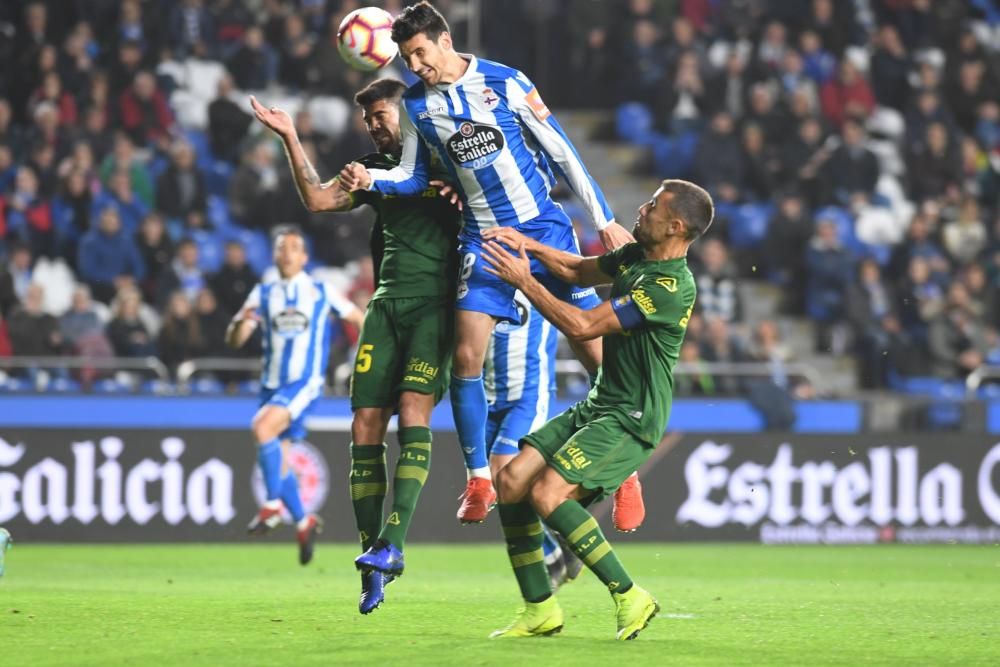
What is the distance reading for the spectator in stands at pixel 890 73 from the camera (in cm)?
2112

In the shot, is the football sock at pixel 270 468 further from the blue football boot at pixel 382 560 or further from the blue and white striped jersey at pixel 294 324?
the blue football boot at pixel 382 560

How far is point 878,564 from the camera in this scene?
43.5 feet

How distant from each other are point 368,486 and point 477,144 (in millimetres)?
1733

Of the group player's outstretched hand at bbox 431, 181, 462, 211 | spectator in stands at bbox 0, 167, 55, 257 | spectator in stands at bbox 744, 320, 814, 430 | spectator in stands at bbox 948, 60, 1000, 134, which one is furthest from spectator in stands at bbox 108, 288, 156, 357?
spectator in stands at bbox 948, 60, 1000, 134

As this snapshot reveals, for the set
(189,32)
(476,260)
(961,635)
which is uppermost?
(189,32)

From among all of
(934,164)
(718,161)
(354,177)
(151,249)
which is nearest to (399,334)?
(354,177)

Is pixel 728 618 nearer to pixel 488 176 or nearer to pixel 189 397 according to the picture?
pixel 488 176

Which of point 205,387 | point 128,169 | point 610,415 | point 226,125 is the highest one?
point 226,125

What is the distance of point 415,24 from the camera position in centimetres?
754

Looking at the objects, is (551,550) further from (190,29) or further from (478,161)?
(190,29)

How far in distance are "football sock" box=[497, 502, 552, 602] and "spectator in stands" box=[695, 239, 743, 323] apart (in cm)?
997

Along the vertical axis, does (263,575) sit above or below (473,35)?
below

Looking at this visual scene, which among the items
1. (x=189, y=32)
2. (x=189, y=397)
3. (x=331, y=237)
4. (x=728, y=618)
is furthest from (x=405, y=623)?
(x=189, y=32)

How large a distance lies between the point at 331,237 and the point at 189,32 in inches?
135
